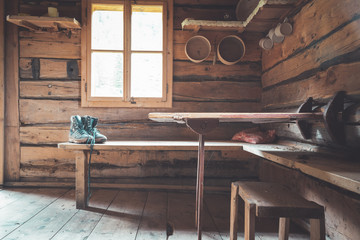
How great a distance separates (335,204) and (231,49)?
2299 millimetres

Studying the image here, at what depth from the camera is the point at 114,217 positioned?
231cm

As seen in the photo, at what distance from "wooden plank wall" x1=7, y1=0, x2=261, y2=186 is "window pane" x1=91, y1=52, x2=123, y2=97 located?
23cm

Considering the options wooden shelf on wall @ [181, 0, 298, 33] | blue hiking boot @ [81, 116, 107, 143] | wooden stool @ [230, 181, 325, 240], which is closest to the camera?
wooden stool @ [230, 181, 325, 240]

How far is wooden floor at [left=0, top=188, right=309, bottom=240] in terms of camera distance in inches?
78.0

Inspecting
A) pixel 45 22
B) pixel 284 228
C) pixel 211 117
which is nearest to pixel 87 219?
pixel 211 117

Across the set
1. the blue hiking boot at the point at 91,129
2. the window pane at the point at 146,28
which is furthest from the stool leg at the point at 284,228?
the window pane at the point at 146,28

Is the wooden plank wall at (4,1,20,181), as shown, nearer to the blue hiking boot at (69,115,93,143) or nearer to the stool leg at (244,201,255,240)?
the blue hiking boot at (69,115,93,143)

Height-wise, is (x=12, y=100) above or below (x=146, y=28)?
below

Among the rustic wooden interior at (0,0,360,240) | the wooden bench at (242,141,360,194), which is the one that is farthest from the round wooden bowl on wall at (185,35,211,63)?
the wooden bench at (242,141,360,194)

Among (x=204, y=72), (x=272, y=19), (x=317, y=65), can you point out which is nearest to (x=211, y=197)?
(x=204, y=72)

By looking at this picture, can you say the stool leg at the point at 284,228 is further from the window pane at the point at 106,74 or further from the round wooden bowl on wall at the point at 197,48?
the window pane at the point at 106,74

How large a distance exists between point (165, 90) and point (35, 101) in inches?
73.5

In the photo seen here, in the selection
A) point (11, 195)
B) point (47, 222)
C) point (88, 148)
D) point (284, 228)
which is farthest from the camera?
point (11, 195)

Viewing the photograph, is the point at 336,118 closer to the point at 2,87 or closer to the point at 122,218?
the point at 122,218
